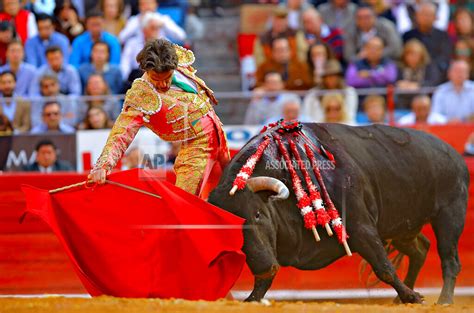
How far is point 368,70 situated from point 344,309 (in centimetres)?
521

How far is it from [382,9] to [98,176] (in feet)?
21.0

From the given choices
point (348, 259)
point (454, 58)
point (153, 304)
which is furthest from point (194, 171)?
point (454, 58)

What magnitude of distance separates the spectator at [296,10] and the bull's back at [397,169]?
4.07m

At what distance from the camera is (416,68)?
1141 centimetres

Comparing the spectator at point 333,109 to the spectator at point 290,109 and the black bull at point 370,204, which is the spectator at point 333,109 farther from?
the black bull at point 370,204

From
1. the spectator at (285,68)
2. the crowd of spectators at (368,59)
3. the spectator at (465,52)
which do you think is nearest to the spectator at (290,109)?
the crowd of spectators at (368,59)

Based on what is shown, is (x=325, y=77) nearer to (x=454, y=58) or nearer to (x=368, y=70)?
(x=368, y=70)

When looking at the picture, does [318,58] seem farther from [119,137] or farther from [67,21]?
[119,137]

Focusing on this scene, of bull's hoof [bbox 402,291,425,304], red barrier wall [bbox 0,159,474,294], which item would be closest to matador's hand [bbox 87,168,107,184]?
red barrier wall [bbox 0,159,474,294]

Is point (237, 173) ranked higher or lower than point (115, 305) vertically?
higher

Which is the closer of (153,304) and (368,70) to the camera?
(153,304)

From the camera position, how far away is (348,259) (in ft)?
29.5

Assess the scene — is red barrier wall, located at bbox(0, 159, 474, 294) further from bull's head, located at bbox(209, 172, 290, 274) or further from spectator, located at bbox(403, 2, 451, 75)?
spectator, located at bbox(403, 2, 451, 75)

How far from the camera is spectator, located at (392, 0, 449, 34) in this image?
39.9 ft
